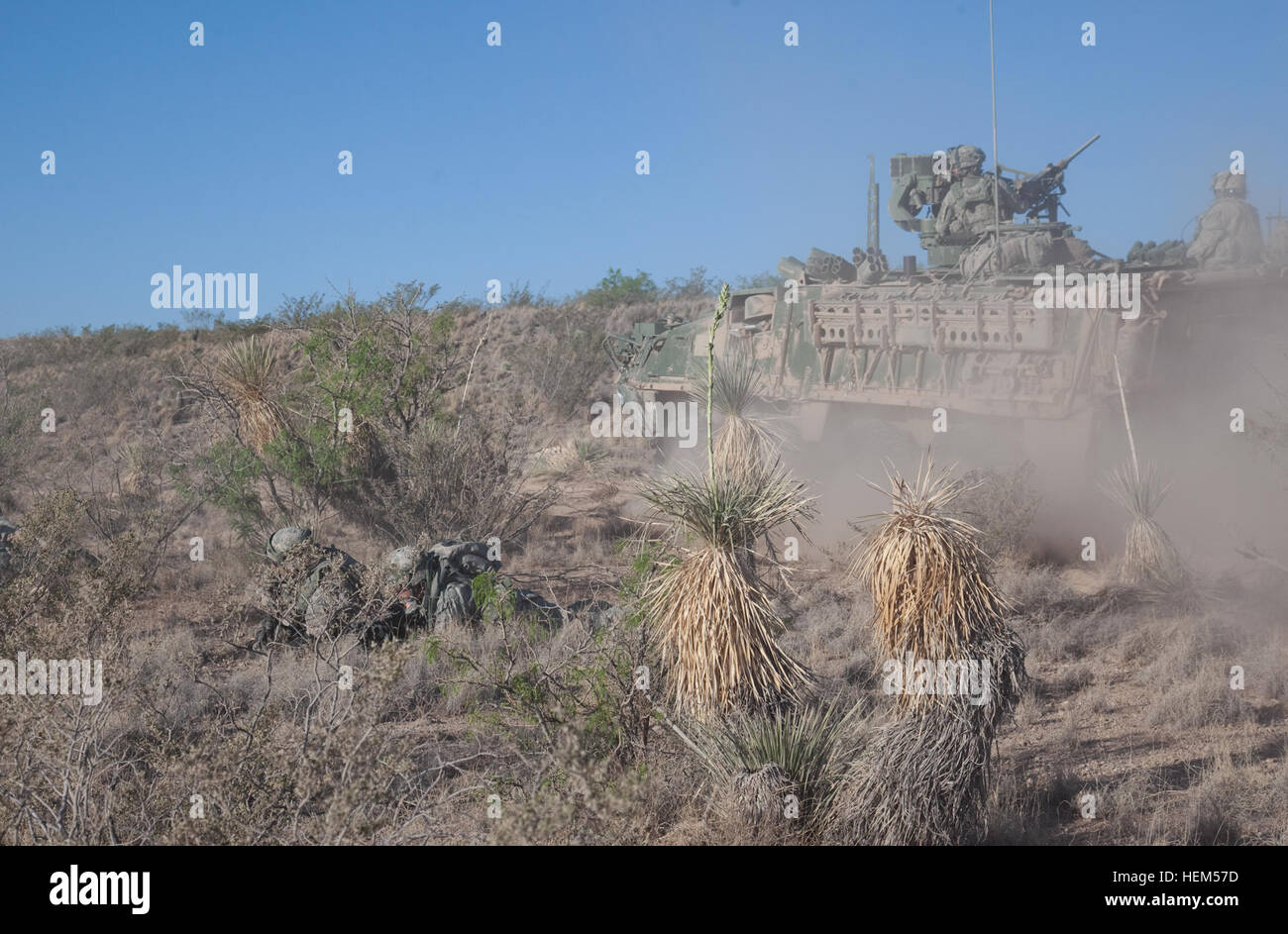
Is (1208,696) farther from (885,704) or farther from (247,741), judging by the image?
(247,741)

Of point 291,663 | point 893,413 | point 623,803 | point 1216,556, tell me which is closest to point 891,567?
point 623,803

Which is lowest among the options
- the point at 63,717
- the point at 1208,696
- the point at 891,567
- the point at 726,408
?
the point at 1208,696

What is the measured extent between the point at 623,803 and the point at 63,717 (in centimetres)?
326

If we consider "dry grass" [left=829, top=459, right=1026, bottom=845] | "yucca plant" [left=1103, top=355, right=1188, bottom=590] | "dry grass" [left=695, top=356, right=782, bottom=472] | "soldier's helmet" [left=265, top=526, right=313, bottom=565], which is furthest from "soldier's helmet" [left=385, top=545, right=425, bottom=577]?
"yucca plant" [left=1103, top=355, right=1188, bottom=590]

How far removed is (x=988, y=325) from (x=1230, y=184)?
11.8 feet

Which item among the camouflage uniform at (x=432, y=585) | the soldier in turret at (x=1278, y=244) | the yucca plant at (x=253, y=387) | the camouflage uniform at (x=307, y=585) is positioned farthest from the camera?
the yucca plant at (x=253, y=387)

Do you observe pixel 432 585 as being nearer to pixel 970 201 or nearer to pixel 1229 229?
pixel 970 201

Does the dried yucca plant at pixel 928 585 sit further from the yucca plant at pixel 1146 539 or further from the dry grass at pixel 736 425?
the yucca plant at pixel 1146 539

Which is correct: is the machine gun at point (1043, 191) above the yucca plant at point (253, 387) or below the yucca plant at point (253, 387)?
above

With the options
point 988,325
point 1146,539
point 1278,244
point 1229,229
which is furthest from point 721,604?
point 1229,229

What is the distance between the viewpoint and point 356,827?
3.90 m

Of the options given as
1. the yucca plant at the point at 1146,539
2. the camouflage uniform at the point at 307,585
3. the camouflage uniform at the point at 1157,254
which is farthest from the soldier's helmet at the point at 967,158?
the camouflage uniform at the point at 307,585

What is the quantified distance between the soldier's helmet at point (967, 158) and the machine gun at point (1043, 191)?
790mm

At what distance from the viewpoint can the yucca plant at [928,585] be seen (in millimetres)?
4781
